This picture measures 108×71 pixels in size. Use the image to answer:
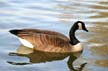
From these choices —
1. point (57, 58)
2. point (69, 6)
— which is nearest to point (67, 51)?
point (57, 58)

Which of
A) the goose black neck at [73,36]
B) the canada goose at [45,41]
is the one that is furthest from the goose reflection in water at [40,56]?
the goose black neck at [73,36]

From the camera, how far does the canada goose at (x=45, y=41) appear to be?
996cm

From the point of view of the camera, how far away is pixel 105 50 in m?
9.98

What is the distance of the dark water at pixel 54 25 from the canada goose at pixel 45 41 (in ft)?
0.63

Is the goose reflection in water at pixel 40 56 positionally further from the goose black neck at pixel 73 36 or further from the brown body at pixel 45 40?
the goose black neck at pixel 73 36

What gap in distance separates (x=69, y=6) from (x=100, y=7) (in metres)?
1.09

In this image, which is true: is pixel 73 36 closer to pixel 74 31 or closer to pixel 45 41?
pixel 74 31

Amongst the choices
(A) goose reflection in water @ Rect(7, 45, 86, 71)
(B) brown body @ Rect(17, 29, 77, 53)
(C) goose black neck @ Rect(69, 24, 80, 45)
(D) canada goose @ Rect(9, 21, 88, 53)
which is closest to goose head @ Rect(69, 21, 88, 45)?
→ (C) goose black neck @ Rect(69, 24, 80, 45)

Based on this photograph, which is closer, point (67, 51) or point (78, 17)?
point (67, 51)

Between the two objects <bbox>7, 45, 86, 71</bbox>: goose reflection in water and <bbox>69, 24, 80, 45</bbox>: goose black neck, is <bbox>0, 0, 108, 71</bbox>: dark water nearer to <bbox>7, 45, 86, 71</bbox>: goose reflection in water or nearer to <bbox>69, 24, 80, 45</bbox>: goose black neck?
<bbox>7, 45, 86, 71</bbox>: goose reflection in water

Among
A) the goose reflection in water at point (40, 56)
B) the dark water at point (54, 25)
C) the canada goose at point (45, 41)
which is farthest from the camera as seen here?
the canada goose at point (45, 41)

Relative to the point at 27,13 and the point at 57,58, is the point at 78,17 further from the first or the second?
the point at 57,58

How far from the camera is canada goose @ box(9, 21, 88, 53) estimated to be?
9960mm

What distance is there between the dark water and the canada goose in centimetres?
19
